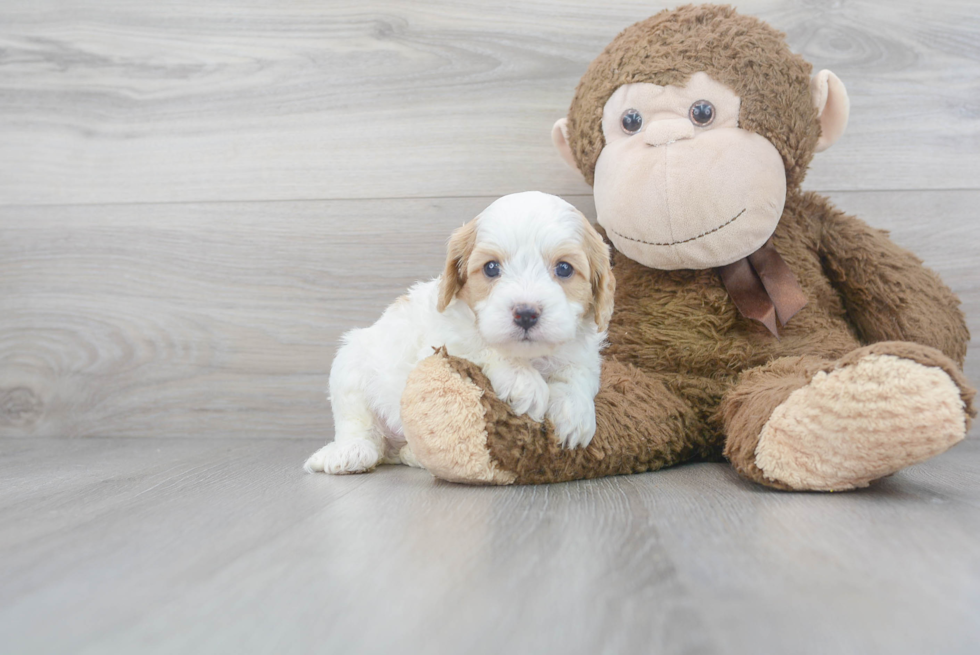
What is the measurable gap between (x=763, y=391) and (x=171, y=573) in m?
0.80

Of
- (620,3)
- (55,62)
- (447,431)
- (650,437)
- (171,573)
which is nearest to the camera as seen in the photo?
(171,573)

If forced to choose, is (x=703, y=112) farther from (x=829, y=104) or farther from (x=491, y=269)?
(x=491, y=269)

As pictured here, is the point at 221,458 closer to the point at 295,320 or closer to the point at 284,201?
the point at 295,320

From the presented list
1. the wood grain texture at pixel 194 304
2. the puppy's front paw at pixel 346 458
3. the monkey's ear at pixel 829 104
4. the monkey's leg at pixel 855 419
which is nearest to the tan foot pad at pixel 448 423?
the puppy's front paw at pixel 346 458

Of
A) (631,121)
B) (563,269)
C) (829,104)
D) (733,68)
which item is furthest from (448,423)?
(829,104)

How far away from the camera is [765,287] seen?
1236 mm

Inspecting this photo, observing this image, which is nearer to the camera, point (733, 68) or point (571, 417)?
point (571, 417)

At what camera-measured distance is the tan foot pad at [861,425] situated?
83 cm

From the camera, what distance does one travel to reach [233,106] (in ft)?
5.46

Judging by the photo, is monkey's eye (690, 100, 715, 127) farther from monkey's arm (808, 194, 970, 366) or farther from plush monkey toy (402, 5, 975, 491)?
monkey's arm (808, 194, 970, 366)

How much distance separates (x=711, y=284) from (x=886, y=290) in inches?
12.2

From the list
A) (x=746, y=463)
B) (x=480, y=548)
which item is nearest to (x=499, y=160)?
(x=746, y=463)

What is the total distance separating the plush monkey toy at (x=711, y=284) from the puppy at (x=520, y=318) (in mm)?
54

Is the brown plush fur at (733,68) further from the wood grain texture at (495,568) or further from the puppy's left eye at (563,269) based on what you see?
the wood grain texture at (495,568)
